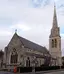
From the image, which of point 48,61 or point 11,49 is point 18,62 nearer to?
point 11,49

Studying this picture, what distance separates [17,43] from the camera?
235ft

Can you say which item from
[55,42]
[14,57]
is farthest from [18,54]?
[55,42]

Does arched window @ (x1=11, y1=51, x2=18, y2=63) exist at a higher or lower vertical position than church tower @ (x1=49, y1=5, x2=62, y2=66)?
lower

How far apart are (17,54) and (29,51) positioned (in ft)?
16.6

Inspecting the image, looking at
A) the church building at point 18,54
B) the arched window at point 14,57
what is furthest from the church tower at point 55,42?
the arched window at point 14,57

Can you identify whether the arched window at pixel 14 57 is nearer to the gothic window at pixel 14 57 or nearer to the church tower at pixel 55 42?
the gothic window at pixel 14 57

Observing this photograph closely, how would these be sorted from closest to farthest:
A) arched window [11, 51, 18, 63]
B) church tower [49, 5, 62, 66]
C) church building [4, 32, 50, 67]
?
church building [4, 32, 50, 67] → arched window [11, 51, 18, 63] → church tower [49, 5, 62, 66]

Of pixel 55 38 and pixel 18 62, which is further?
pixel 55 38

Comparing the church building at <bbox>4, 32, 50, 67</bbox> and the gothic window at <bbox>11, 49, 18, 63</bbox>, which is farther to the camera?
the gothic window at <bbox>11, 49, 18, 63</bbox>

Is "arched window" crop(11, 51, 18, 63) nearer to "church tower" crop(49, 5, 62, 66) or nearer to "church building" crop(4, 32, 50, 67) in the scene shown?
"church building" crop(4, 32, 50, 67)

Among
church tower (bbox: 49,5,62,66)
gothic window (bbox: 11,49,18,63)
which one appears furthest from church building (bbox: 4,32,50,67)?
church tower (bbox: 49,5,62,66)

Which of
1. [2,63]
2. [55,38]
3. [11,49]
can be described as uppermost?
[55,38]

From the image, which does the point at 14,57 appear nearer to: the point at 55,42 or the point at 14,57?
the point at 14,57

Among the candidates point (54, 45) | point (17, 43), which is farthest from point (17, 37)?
point (54, 45)
